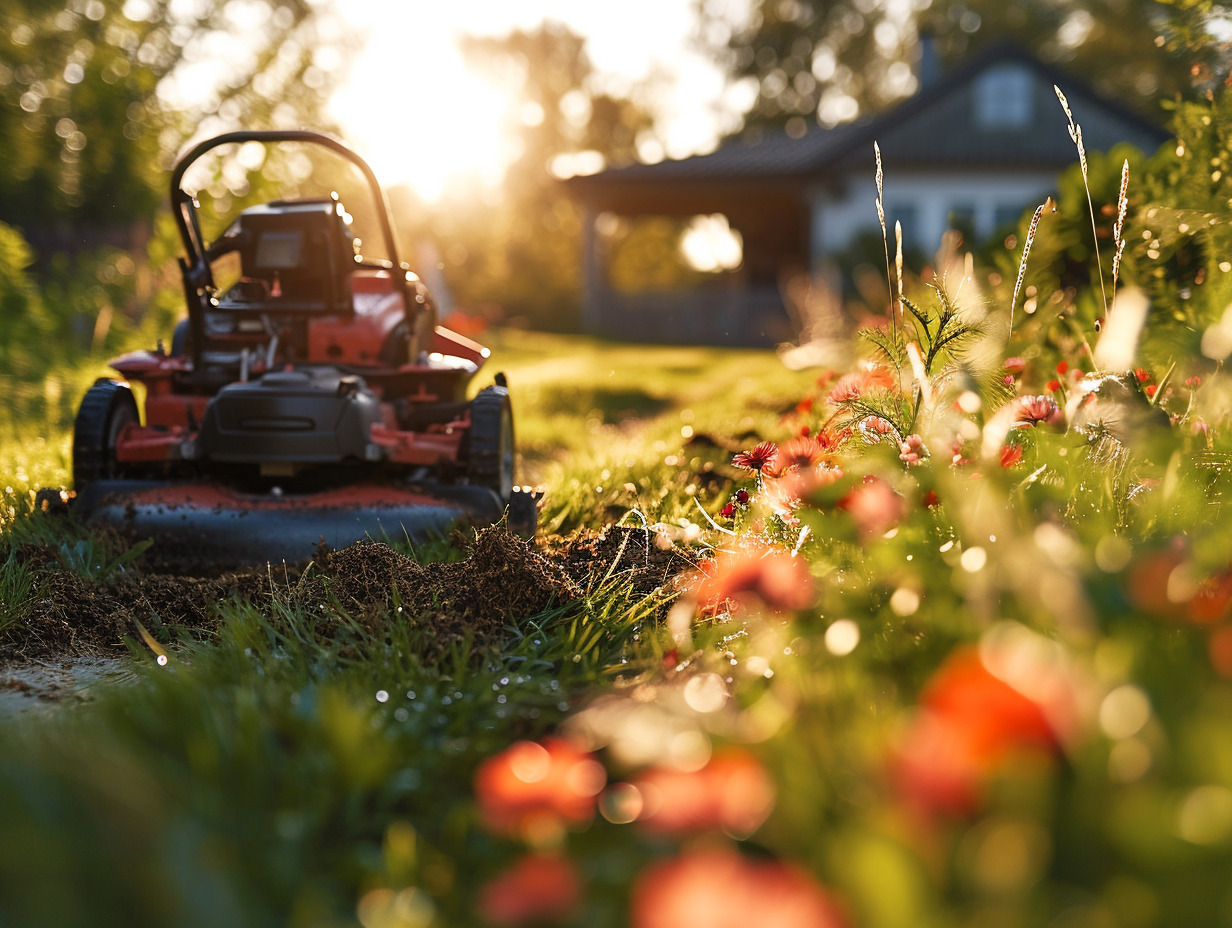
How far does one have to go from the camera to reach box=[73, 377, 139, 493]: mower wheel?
422cm

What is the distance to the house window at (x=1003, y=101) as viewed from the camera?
2100 cm

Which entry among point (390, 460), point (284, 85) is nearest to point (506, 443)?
point (390, 460)

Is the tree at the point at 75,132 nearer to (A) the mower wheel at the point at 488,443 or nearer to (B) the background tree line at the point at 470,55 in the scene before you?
(B) the background tree line at the point at 470,55

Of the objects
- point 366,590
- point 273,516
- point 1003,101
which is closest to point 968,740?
point 366,590

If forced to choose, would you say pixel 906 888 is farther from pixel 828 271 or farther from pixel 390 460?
pixel 828 271

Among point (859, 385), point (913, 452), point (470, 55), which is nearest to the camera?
point (913, 452)

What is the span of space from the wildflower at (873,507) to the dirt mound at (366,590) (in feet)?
1.82

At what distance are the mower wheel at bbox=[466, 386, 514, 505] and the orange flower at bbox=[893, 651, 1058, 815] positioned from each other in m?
3.11

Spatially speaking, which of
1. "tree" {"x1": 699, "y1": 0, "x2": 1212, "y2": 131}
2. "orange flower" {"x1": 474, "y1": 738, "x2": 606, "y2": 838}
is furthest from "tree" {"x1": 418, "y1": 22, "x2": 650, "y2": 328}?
"orange flower" {"x1": 474, "y1": 738, "x2": 606, "y2": 838}

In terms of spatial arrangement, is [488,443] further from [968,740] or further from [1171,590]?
[968,740]

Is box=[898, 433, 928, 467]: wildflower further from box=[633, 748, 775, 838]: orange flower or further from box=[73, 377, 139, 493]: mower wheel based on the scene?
box=[73, 377, 139, 493]: mower wheel

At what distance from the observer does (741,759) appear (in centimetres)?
132

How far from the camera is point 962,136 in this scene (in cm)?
2103

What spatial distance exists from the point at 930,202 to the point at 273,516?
1919 cm
